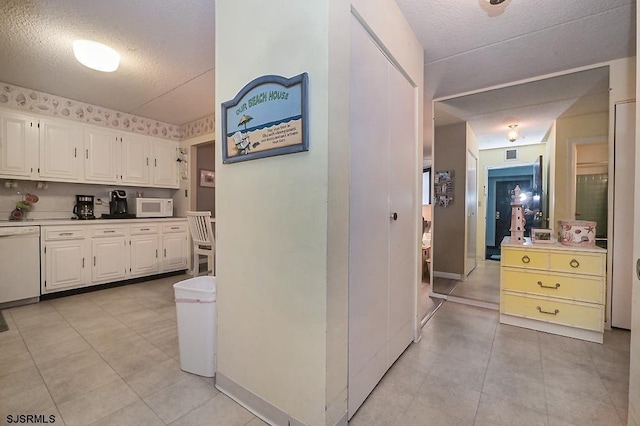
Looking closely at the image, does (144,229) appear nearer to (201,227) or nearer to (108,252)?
(108,252)

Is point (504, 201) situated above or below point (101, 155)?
below

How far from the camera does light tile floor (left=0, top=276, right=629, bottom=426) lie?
134 cm

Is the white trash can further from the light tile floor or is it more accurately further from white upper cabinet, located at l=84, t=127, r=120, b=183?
white upper cabinet, located at l=84, t=127, r=120, b=183

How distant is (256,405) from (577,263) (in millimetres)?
2642

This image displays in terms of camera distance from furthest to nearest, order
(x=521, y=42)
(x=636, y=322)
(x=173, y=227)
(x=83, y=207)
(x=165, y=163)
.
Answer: (x=165, y=163) → (x=173, y=227) → (x=83, y=207) → (x=521, y=42) → (x=636, y=322)

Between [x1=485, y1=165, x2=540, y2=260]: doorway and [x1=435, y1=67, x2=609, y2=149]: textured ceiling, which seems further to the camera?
[x1=485, y1=165, x2=540, y2=260]: doorway

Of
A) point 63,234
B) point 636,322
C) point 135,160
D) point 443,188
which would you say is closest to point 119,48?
point 135,160

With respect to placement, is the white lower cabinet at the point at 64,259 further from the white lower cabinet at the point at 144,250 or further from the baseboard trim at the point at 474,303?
the baseboard trim at the point at 474,303

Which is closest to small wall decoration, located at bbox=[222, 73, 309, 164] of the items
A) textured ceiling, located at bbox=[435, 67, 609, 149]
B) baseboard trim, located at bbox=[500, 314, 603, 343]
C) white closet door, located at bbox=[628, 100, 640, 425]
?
white closet door, located at bbox=[628, 100, 640, 425]

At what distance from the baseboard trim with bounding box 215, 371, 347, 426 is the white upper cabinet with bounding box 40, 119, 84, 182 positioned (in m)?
3.45

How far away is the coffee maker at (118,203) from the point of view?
148 inches

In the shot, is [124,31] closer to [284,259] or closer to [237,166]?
[237,166]

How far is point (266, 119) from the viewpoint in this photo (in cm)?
129

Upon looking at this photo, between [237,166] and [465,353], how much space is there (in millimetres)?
2062
